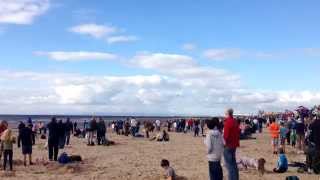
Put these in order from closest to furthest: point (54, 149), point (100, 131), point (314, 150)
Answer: point (314, 150), point (54, 149), point (100, 131)

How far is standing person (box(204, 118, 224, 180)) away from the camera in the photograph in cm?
1161

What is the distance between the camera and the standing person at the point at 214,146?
11611 mm

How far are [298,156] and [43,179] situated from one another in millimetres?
11100

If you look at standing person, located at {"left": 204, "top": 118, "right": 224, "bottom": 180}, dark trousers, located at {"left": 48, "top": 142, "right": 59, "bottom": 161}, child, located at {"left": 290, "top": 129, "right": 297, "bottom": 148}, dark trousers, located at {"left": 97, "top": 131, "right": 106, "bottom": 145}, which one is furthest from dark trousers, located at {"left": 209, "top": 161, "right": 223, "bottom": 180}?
dark trousers, located at {"left": 97, "top": 131, "right": 106, "bottom": 145}

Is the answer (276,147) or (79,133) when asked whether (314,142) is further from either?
(79,133)

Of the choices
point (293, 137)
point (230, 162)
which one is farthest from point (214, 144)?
point (293, 137)

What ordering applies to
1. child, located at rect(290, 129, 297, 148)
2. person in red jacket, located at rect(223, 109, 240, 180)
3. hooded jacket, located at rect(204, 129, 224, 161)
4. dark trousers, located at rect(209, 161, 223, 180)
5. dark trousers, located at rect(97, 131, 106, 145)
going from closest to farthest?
1. hooded jacket, located at rect(204, 129, 224, 161)
2. dark trousers, located at rect(209, 161, 223, 180)
3. person in red jacket, located at rect(223, 109, 240, 180)
4. child, located at rect(290, 129, 297, 148)
5. dark trousers, located at rect(97, 131, 106, 145)

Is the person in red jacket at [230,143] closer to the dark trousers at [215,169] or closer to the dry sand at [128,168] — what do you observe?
the dark trousers at [215,169]

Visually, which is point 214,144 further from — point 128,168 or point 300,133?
point 300,133

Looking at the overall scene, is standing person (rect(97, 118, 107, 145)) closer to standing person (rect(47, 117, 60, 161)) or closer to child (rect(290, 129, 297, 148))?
standing person (rect(47, 117, 60, 161))

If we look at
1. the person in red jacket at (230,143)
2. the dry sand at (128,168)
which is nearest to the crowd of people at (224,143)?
the person in red jacket at (230,143)

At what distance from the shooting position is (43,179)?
1559 centimetres

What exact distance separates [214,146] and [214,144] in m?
0.04

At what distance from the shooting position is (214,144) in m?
11.6
